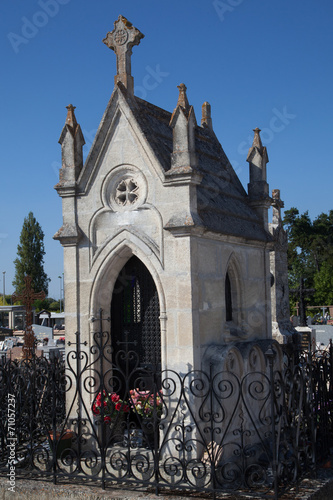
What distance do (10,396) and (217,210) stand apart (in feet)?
12.3

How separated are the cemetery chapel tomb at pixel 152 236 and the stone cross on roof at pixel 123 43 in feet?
0.05

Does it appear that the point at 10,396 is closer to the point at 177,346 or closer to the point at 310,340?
the point at 177,346

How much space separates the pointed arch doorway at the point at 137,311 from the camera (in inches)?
330

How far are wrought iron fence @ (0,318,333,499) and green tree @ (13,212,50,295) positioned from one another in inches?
2251

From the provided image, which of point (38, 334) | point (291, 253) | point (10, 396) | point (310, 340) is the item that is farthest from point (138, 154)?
point (291, 253)

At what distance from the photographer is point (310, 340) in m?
18.5

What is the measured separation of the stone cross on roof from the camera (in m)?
7.93

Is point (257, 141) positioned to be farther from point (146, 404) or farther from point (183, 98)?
point (146, 404)

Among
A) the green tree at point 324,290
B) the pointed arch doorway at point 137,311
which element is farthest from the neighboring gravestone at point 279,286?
Result: the green tree at point 324,290

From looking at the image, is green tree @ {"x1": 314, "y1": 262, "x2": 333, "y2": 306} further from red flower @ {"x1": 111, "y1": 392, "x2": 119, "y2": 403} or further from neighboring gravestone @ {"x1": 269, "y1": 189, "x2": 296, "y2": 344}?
red flower @ {"x1": 111, "y1": 392, "x2": 119, "y2": 403}

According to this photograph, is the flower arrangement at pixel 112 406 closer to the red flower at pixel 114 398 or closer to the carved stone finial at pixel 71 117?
the red flower at pixel 114 398
